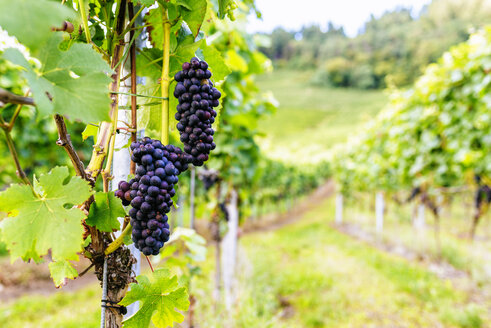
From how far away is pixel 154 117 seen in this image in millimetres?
1063

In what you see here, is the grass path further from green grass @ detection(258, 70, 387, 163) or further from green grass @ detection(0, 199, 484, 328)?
green grass @ detection(258, 70, 387, 163)

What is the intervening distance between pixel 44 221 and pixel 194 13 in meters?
0.64

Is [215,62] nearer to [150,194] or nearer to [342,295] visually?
[150,194]

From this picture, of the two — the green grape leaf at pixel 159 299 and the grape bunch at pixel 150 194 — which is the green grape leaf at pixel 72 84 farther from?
the green grape leaf at pixel 159 299

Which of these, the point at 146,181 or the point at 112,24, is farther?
the point at 112,24

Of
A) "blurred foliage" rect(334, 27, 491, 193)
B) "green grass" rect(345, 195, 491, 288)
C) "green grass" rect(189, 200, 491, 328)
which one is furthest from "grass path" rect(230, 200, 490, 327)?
"blurred foliage" rect(334, 27, 491, 193)

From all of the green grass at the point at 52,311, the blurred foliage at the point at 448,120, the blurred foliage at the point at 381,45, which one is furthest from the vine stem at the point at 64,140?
the blurred foliage at the point at 381,45

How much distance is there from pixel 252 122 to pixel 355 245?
8538 mm

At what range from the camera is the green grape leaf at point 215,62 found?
1.02 meters

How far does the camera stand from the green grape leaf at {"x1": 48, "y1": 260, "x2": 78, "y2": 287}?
0.89 metres

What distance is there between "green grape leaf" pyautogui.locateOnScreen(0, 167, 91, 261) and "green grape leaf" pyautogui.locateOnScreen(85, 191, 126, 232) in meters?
0.12

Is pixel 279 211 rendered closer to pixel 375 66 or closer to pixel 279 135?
pixel 279 135

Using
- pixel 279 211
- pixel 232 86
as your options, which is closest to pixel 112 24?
pixel 232 86

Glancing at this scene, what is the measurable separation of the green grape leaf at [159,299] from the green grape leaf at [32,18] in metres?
0.59
